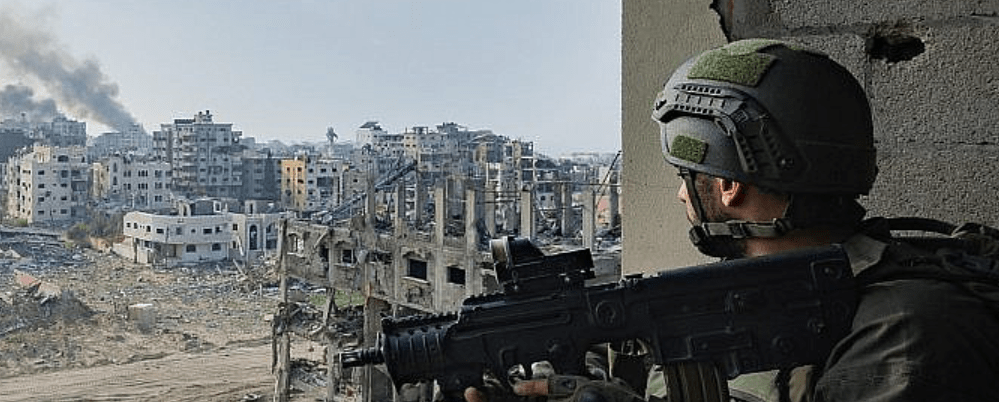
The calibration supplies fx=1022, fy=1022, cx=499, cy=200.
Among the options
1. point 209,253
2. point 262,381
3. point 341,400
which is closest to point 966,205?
point 341,400

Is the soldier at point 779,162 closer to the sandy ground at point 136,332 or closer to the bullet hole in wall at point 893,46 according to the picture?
the bullet hole in wall at point 893,46

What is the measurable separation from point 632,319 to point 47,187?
15365mm

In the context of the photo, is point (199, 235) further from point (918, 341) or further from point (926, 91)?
point (918, 341)

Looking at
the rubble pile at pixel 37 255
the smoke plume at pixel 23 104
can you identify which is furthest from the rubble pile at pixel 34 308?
the smoke plume at pixel 23 104

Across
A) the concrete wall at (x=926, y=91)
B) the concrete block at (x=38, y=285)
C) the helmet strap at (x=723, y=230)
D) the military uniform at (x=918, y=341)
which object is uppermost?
the concrete wall at (x=926, y=91)

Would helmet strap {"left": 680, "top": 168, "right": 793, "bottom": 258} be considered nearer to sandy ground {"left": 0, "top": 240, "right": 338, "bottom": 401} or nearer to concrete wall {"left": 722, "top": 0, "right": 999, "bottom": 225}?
concrete wall {"left": 722, "top": 0, "right": 999, "bottom": 225}

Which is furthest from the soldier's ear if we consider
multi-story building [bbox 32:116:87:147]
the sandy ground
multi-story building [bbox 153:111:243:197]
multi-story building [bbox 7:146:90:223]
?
multi-story building [bbox 32:116:87:147]

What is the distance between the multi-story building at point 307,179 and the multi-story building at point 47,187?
293cm

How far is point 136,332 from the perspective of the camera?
14461 millimetres

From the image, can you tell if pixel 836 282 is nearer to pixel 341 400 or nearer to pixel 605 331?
pixel 605 331

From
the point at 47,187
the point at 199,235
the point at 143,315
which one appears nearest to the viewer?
the point at 199,235

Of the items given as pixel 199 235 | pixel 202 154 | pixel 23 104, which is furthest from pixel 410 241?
pixel 23 104

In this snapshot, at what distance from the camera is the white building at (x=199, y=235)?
1361 centimetres

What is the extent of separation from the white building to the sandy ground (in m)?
0.27
